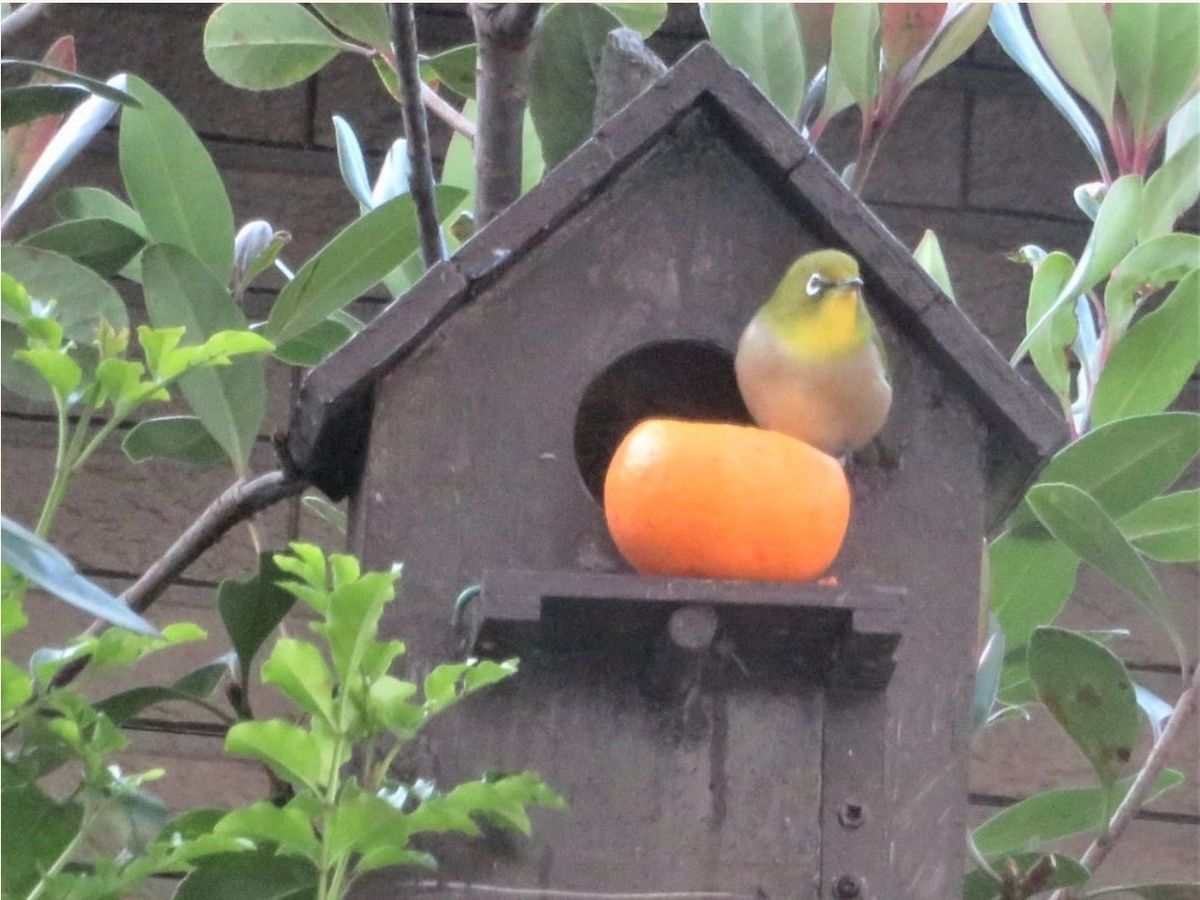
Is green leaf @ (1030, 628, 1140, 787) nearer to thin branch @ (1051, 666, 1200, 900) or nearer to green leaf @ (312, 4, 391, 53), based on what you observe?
thin branch @ (1051, 666, 1200, 900)

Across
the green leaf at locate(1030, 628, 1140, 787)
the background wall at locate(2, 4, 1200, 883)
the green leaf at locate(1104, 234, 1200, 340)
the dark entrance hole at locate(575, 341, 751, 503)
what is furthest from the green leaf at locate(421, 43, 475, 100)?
the background wall at locate(2, 4, 1200, 883)

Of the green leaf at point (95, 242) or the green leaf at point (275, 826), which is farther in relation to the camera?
the green leaf at point (95, 242)

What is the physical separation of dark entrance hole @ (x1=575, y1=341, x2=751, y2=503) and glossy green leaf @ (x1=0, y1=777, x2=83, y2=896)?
460mm

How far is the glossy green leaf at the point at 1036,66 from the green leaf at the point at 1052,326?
8 centimetres

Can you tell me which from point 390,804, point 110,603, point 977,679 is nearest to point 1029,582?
point 977,679

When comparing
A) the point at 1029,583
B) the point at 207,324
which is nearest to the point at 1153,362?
the point at 1029,583

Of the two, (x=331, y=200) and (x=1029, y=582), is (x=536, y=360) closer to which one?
(x=1029, y=582)

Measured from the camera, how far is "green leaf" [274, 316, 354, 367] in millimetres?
1247

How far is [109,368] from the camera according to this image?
30.9 inches

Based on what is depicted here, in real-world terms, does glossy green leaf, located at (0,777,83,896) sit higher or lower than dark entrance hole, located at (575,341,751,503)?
lower

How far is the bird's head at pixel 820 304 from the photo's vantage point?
94 cm

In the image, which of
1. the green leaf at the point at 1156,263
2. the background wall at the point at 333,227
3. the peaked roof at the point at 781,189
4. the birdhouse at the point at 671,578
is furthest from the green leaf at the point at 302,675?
the background wall at the point at 333,227

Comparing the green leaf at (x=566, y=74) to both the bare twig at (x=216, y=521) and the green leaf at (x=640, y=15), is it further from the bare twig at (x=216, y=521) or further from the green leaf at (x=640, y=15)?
the bare twig at (x=216, y=521)

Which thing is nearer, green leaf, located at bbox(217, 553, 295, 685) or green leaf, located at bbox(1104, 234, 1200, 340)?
green leaf, located at bbox(217, 553, 295, 685)
